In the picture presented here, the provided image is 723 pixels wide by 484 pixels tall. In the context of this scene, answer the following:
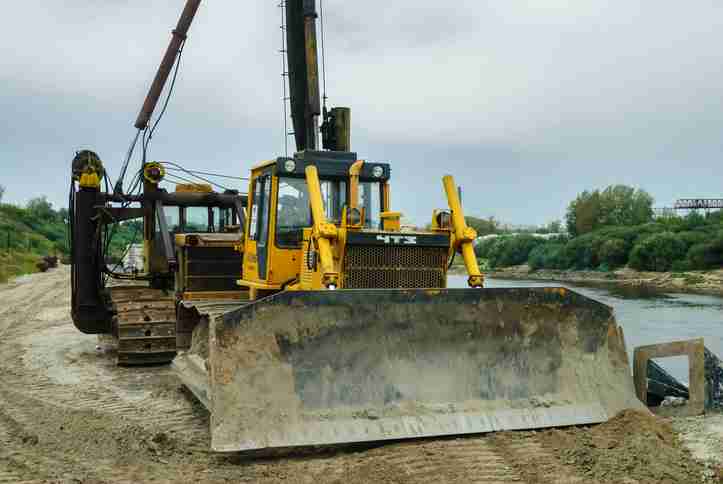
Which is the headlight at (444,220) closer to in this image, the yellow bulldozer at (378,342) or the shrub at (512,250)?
the yellow bulldozer at (378,342)

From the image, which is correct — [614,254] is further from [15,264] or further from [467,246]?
[467,246]

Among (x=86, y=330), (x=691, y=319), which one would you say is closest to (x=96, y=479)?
(x=86, y=330)

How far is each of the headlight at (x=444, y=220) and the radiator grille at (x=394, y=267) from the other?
25 cm

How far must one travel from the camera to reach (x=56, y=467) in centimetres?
582

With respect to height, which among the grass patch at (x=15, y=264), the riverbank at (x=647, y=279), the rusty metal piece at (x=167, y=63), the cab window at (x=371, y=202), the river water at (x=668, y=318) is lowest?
the river water at (x=668, y=318)

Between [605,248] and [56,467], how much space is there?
4266 cm

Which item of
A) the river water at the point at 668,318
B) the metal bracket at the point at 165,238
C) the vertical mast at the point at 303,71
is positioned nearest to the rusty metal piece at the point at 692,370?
the river water at the point at 668,318

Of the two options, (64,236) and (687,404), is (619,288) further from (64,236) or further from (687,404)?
(64,236)

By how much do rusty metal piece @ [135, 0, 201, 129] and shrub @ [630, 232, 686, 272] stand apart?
30.5 meters

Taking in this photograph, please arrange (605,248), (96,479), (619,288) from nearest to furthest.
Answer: (96,479) → (619,288) → (605,248)

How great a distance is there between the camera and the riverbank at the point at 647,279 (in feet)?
115

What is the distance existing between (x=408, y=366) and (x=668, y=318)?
59.8 feet

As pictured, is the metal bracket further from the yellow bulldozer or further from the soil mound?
the soil mound

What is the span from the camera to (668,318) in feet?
74.1
